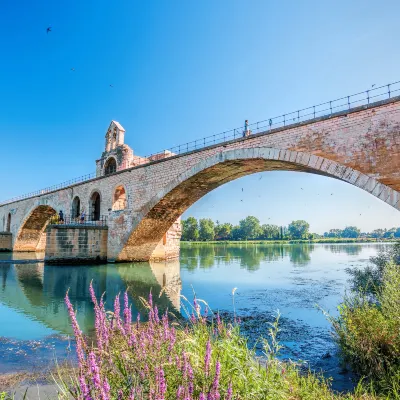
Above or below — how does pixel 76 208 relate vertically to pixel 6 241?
above

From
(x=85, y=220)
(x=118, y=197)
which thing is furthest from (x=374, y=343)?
(x=85, y=220)

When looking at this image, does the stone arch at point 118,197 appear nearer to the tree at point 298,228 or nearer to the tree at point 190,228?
the tree at point 190,228

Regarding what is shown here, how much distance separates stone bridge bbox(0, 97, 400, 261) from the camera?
10.2 m

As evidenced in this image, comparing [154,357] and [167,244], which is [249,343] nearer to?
[154,357]

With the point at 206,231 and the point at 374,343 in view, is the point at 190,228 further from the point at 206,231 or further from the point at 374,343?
the point at 374,343

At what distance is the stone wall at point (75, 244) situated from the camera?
17.8m

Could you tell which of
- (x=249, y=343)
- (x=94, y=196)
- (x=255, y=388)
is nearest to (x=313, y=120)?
(x=249, y=343)

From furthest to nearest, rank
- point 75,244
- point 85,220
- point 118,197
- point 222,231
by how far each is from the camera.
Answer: point 222,231
point 85,220
point 118,197
point 75,244

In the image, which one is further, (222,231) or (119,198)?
(222,231)

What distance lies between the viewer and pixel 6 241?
34.8 metres

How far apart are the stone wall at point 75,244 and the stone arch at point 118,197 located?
1.80 metres

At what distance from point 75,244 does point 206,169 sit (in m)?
→ 9.10

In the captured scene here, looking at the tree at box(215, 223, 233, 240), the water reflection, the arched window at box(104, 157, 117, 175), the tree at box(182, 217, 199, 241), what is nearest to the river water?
the water reflection

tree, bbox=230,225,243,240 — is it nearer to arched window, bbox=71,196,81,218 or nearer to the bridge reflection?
arched window, bbox=71,196,81,218
